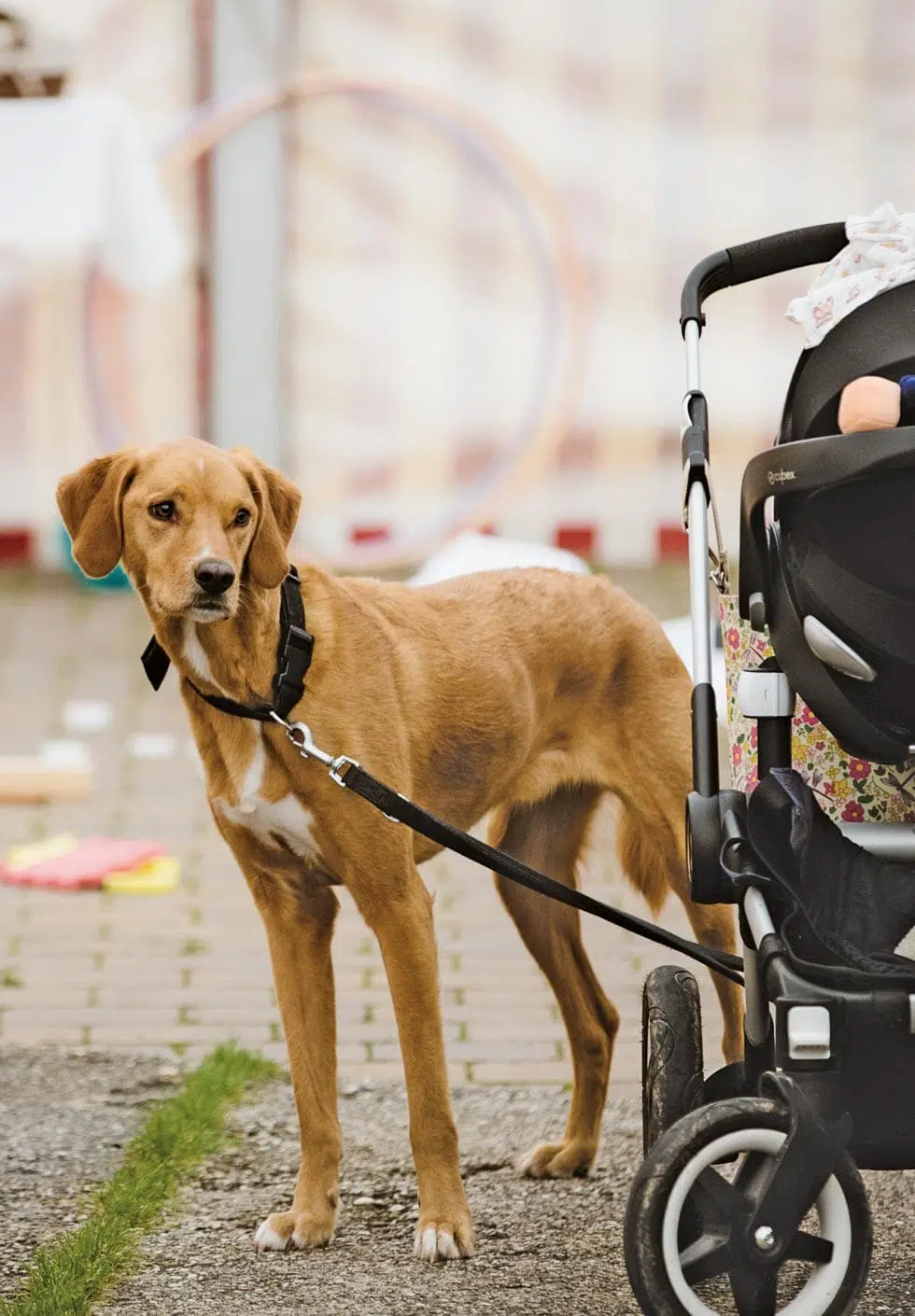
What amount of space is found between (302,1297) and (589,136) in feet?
26.5

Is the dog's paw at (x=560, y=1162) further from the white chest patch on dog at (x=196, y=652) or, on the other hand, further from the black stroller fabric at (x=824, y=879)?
the white chest patch on dog at (x=196, y=652)

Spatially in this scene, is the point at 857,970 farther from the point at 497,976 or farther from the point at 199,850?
the point at 199,850

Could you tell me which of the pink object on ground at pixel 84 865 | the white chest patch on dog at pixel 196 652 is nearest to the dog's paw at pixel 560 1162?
the white chest patch on dog at pixel 196 652

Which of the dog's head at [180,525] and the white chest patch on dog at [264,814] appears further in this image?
the white chest patch on dog at [264,814]

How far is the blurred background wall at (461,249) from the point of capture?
1065 cm

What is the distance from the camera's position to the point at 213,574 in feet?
12.0

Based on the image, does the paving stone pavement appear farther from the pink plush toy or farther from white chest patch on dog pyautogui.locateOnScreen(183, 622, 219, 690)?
the pink plush toy

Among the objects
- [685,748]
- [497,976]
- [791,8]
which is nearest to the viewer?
[685,748]

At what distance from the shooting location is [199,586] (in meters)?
3.69

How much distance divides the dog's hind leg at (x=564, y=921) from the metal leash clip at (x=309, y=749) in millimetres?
852

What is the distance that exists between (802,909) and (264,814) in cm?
106

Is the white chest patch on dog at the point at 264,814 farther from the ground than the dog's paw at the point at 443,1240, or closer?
farther from the ground

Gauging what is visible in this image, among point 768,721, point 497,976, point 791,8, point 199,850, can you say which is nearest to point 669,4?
point 791,8

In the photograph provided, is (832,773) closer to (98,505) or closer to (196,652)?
(196,652)
